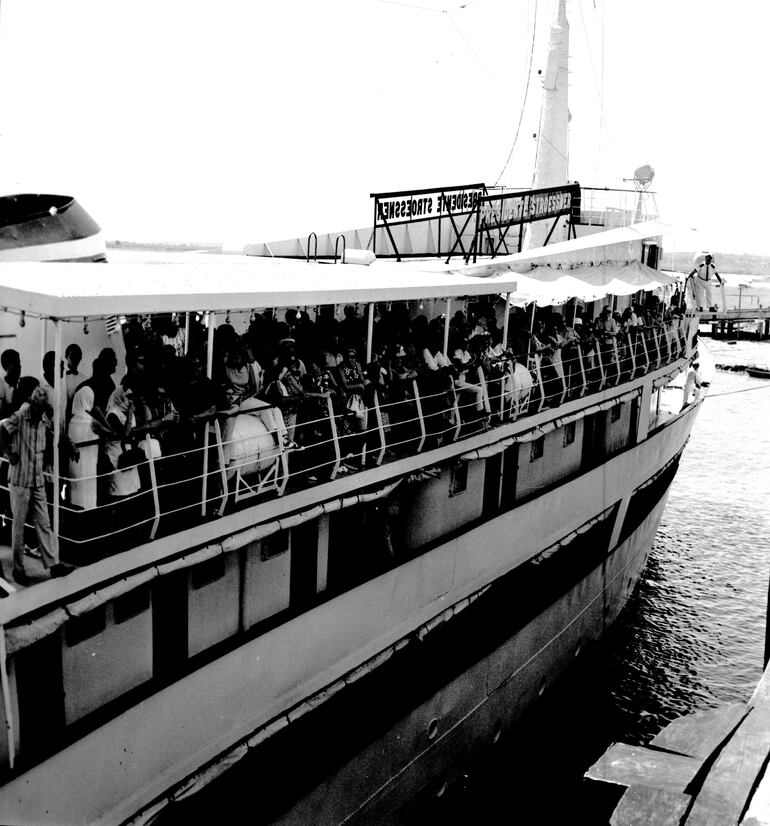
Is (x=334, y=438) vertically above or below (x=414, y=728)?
above

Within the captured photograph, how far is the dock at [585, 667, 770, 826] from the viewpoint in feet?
34.3

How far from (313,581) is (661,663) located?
40.7 feet

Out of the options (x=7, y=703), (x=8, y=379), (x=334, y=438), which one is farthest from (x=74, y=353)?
(x=334, y=438)

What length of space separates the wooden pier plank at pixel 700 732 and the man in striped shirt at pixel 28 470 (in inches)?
331

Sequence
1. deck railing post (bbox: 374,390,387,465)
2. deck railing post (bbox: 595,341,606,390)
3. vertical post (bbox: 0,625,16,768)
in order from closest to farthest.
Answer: vertical post (bbox: 0,625,16,768) → deck railing post (bbox: 374,390,387,465) → deck railing post (bbox: 595,341,606,390)

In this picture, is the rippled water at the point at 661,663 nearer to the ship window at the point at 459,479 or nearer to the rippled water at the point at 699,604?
the rippled water at the point at 699,604

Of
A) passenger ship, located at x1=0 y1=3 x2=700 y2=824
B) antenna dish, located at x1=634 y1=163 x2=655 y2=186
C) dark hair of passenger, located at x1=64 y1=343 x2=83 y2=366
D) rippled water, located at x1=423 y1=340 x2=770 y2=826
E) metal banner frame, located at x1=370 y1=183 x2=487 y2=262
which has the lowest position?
rippled water, located at x1=423 y1=340 x2=770 y2=826

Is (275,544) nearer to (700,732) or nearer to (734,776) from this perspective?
(734,776)

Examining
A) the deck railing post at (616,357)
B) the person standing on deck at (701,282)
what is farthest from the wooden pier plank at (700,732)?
the person standing on deck at (701,282)

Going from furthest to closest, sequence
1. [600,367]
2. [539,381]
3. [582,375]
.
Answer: [600,367], [582,375], [539,381]

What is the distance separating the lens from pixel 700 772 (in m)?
11.9

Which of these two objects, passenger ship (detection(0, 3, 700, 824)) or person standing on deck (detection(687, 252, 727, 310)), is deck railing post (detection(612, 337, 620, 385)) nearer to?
passenger ship (detection(0, 3, 700, 824))

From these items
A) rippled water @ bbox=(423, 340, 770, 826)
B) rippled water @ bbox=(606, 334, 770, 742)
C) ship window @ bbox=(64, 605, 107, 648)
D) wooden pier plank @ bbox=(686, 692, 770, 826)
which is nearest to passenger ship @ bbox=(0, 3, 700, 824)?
ship window @ bbox=(64, 605, 107, 648)

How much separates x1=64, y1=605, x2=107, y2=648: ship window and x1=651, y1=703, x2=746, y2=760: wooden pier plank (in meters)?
7.40
